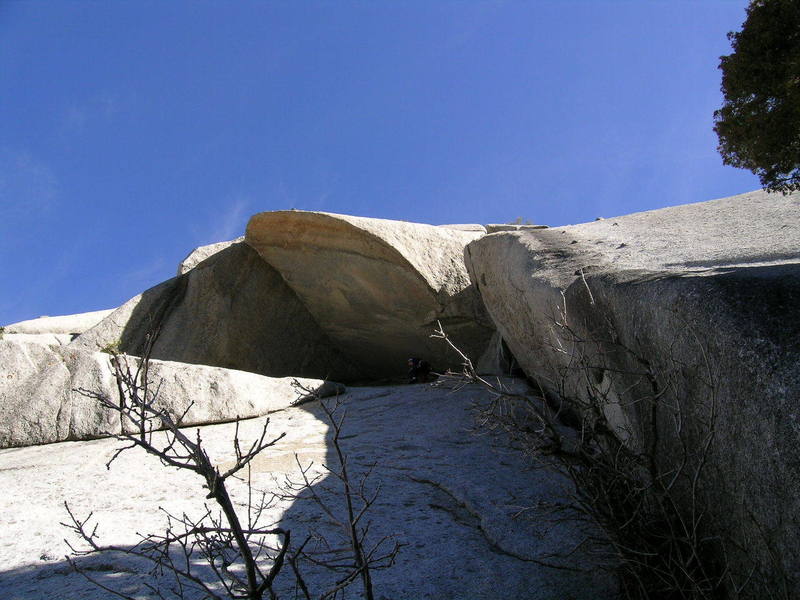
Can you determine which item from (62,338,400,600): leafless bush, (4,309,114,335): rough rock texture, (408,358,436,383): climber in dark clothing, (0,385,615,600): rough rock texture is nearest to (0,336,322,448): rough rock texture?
Result: (0,385,615,600): rough rock texture

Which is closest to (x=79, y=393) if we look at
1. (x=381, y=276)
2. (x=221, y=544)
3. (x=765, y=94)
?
(x=221, y=544)

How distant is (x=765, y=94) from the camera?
350cm

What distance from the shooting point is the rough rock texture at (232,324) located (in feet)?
31.2

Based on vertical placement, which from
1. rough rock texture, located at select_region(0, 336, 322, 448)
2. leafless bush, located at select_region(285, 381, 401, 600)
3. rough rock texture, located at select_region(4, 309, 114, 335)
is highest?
rough rock texture, located at select_region(4, 309, 114, 335)

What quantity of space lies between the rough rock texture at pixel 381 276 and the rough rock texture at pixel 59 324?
17.3 ft

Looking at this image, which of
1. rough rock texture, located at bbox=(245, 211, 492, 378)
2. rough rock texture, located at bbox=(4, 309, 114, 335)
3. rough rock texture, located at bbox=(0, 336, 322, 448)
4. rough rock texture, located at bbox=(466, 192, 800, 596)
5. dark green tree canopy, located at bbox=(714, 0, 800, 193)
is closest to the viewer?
rough rock texture, located at bbox=(466, 192, 800, 596)

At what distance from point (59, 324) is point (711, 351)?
13.1 metres

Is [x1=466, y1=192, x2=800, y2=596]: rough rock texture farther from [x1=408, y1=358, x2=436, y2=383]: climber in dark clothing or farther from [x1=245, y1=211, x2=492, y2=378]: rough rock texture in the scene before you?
[x1=408, y1=358, x2=436, y2=383]: climber in dark clothing

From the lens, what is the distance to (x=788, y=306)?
2490mm

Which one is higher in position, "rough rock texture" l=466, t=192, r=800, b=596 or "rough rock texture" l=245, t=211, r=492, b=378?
"rough rock texture" l=245, t=211, r=492, b=378

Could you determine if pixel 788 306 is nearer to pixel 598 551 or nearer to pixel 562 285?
pixel 598 551

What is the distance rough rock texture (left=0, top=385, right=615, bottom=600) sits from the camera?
302cm

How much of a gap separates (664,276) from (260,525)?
2502 mm

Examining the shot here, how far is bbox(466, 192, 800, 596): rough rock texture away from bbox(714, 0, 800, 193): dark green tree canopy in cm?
54
